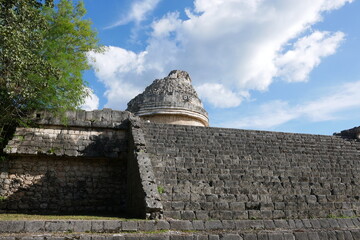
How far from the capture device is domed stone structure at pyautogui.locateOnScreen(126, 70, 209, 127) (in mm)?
16656

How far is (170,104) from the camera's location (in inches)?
653

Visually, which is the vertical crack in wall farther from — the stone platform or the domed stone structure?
the domed stone structure

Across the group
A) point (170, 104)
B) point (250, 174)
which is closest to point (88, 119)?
point (250, 174)

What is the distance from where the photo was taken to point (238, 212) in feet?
22.1

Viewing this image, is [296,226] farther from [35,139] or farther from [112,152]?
[35,139]

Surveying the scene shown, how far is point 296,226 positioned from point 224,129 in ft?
17.9

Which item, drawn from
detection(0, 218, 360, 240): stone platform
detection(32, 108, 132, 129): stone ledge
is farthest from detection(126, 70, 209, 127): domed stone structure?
detection(0, 218, 360, 240): stone platform

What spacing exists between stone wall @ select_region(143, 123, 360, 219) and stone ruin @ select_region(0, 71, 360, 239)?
0.03 metres

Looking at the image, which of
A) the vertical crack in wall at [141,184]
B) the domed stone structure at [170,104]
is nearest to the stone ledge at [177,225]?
the vertical crack in wall at [141,184]

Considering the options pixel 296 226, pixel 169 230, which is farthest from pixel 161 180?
pixel 296 226

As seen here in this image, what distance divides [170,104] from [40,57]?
8325mm

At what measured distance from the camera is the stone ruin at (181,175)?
22.0ft

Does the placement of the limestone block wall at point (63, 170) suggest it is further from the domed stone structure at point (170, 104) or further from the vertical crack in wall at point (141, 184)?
the domed stone structure at point (170, 104)

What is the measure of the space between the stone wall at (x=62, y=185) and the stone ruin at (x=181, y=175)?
27mm
